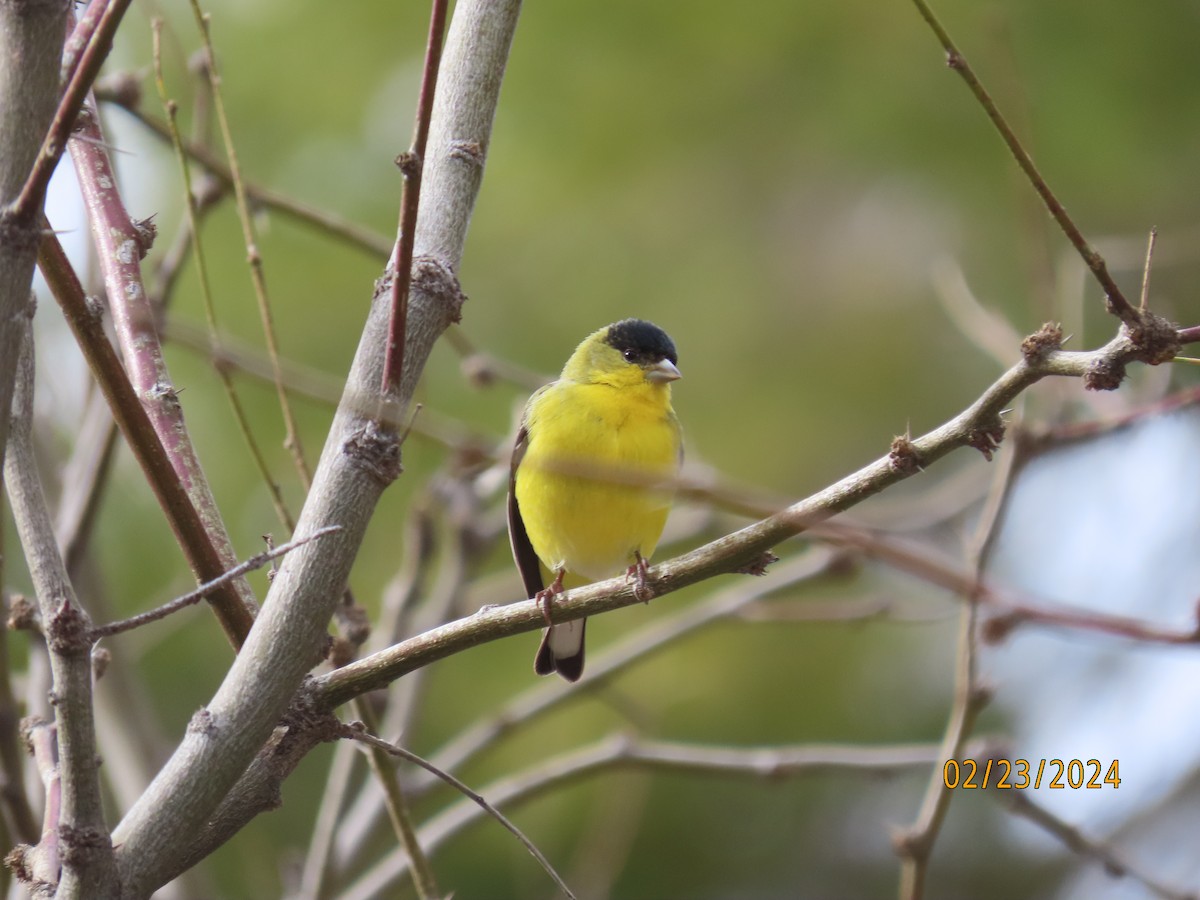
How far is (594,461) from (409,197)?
184 cm

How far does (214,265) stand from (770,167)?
379 centimetres

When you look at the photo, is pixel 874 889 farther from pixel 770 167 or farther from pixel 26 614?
pixel 26 614

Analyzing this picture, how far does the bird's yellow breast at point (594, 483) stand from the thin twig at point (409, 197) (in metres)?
1.77

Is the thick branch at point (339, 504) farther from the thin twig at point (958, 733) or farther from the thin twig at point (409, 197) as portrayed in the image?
the thin twig at point (958, 733)

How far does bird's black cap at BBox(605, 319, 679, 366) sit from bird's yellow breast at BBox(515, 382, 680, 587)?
23cm

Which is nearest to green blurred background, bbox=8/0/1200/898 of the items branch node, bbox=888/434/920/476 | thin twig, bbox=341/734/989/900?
thin twig, bbox=341/734/989/900

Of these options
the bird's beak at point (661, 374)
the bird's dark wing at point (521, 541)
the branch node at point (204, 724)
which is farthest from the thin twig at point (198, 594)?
the bird's beak at point (661, 374)

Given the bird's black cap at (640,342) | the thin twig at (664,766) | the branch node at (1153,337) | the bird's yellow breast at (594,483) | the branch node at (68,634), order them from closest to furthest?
the branch node at (1153,337) → the branch node at (68,634) → the thin twig at (664,766) → the bird's yellow breast at (594,483) → the bird's black cap at (640,342)

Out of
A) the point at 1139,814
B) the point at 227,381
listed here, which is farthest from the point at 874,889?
the point at 227,381

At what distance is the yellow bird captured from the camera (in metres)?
3.79

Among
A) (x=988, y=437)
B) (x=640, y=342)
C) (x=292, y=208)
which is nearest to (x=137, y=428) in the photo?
(x=988, y=437)

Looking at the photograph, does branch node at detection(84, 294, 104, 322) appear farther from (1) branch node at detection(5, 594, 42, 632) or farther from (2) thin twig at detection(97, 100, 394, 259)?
(2) thin twig at detection(97, 100, 394, 259)

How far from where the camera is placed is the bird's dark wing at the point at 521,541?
4.17 m

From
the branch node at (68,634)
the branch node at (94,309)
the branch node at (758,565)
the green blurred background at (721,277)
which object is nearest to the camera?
the branch node at (68,634)
